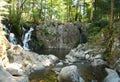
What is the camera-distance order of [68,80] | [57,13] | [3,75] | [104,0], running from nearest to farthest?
[3,75]
[68,80]
[104,0]
[57,13]

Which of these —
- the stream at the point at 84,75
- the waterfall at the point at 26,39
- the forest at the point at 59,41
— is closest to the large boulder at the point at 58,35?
the forest at the point at 59,41

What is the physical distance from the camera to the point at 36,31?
43.6 meters

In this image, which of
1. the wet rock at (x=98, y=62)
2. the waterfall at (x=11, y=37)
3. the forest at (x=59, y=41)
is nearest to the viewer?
the forest at (x=59, y=41)

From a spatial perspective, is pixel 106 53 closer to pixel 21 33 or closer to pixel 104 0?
pixel 104 0

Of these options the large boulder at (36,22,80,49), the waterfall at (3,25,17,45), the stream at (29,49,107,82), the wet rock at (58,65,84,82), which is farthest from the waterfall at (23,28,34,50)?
the wet rock at (58,65,84,82)

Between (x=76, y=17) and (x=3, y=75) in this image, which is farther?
(x=76, y=17)

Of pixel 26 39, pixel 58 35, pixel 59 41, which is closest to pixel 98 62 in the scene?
pixel 26 39

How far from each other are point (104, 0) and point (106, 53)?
987 centimetres

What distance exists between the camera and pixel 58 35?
45156mm

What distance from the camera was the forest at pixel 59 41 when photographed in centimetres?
1783

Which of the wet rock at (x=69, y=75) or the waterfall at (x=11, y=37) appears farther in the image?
the waterfall at (x=11, y=37)

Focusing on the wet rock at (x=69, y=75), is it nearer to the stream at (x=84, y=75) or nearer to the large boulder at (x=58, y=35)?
the stream at (x=84, y=75)

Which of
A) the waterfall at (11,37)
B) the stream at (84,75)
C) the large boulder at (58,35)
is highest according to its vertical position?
the stream at (84,75)

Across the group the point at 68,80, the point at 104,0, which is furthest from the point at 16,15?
the point at 68,80
